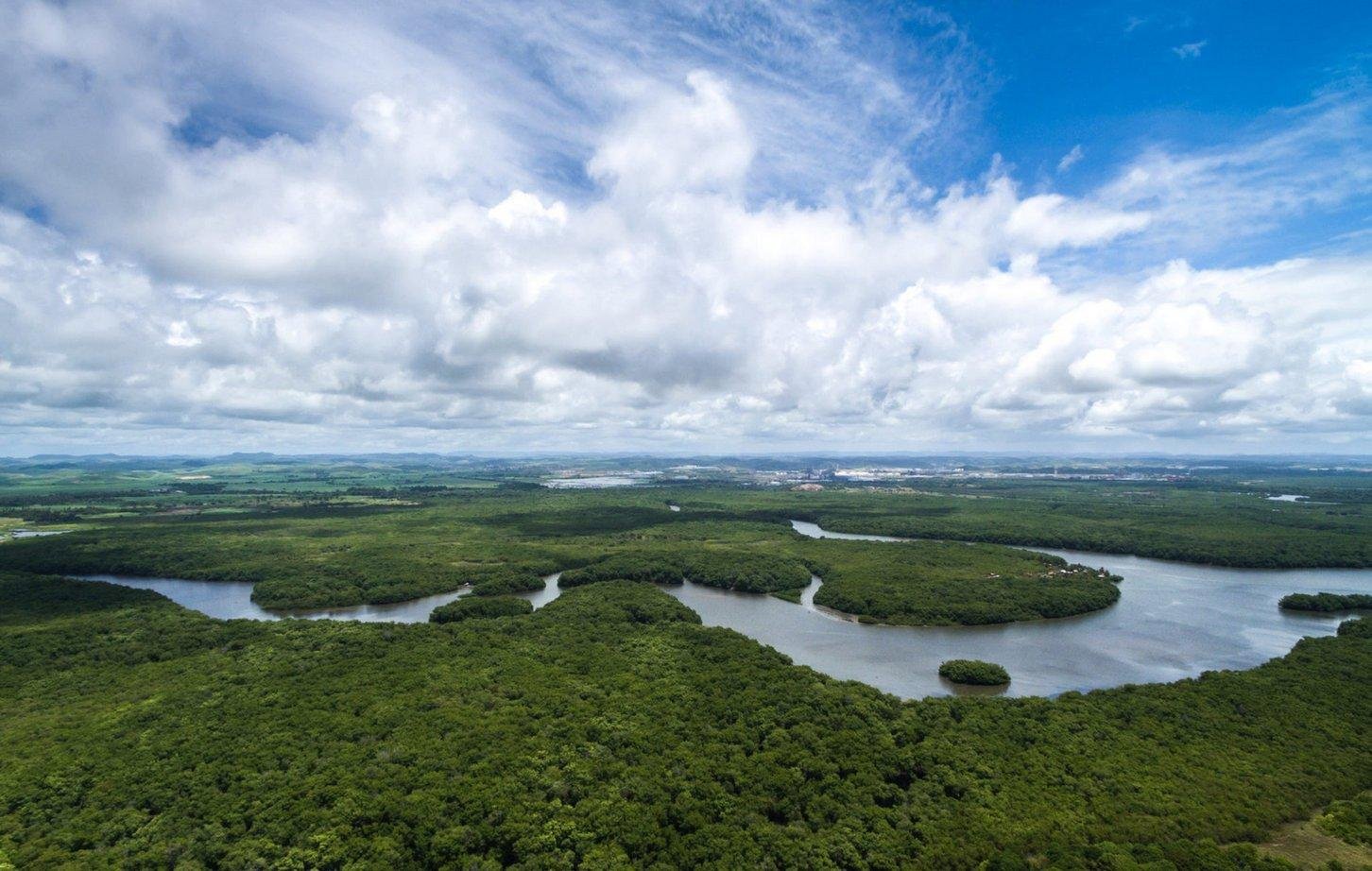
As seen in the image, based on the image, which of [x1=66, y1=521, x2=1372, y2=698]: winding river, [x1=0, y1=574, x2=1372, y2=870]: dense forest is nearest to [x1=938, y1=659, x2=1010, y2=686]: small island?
[x1=66, y1=521, x2=1372, y2=698]: winding river

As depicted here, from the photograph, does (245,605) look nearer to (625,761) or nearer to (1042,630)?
(625,761)

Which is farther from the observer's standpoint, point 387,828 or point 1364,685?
point 1364,685

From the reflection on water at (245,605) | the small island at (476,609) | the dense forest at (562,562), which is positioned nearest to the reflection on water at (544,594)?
the dense forest at (562,562)

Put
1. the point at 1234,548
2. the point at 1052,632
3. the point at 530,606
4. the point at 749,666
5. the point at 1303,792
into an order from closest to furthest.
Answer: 1. the point at 1303,792
2. the point at 749,666
3. the point at 1052,632
4. the point at 530,606
5. the point at 1234,548

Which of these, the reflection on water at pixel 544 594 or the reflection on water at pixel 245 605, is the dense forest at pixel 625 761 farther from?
the reflection on water at pixel 544 594

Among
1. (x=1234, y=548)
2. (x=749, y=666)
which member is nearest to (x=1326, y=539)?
(x=1234, y=548)

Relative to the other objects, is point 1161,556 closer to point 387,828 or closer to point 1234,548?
point 1234,548

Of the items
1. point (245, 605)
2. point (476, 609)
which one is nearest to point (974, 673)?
point (476, 609)
